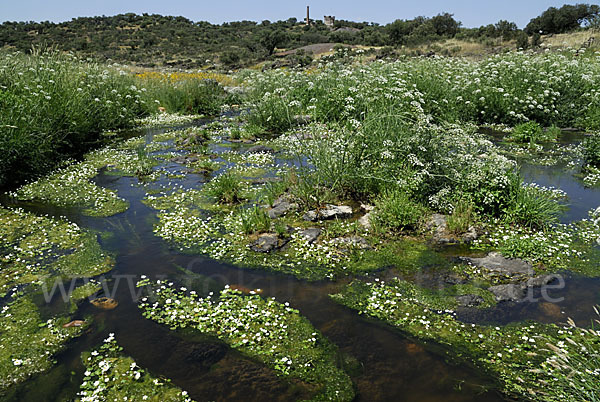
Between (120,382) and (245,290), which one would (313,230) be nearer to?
(245,290)

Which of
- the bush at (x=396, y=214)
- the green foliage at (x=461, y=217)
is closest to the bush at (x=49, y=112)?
the bush at (x=396, y=214)

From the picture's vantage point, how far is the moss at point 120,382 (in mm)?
3674

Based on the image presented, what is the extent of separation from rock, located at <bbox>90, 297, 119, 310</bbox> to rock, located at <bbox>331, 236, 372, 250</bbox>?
3.23 meters

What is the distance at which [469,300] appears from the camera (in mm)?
4980

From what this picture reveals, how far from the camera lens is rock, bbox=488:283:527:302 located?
498cm

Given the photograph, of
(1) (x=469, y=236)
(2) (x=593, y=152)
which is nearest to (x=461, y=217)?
(1) (x=469, y=236)

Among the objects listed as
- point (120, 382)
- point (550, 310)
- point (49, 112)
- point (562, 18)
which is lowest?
point (550, 310)

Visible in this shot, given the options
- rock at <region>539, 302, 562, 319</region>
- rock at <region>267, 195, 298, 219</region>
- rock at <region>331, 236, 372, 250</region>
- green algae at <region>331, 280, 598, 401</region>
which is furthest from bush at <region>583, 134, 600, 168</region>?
rock at <region>267, 195, 298, 219</region>

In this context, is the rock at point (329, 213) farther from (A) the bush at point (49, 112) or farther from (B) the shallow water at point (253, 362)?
(A) the bush at point (49, 112)

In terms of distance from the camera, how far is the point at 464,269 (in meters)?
5.71

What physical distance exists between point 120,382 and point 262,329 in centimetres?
148

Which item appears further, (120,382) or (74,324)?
(74,324)

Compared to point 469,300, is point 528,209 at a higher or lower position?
higher

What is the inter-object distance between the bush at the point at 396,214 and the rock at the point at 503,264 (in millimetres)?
1161
